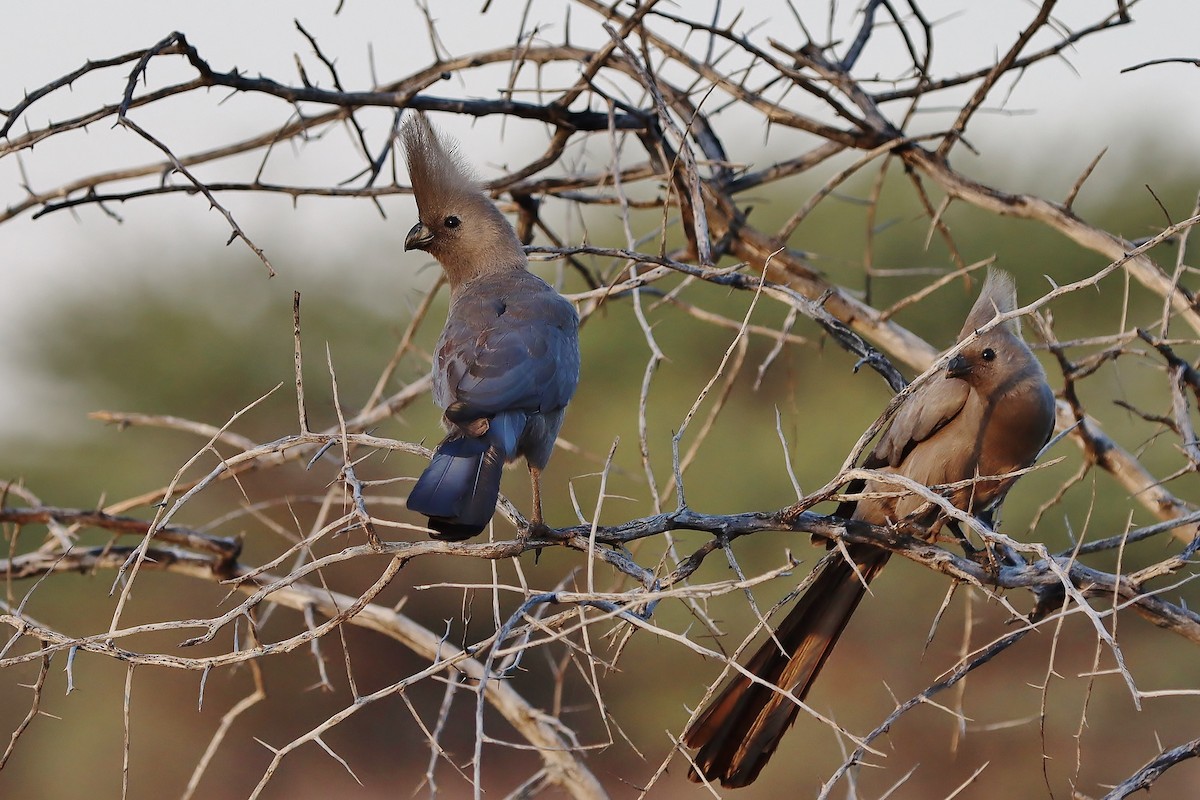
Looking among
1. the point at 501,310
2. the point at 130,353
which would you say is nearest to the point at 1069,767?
the point at 501,310

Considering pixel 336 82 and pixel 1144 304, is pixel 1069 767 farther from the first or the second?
pixel 336 82

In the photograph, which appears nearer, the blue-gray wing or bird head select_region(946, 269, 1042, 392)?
the blue-gray wing

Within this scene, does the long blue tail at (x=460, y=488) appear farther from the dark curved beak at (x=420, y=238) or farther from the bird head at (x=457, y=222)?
the dark curved beak at (x=420, y=238)

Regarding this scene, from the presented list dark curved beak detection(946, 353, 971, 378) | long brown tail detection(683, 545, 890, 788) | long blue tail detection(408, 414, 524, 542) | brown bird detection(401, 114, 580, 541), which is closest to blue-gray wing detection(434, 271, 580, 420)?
brown bird detection(401, 114, 580, 541)

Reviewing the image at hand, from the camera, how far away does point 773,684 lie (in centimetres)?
323

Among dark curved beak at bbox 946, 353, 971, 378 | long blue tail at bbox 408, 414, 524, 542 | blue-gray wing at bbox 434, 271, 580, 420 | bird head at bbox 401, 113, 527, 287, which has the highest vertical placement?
bird head at bbox 401, 113, 527, 287

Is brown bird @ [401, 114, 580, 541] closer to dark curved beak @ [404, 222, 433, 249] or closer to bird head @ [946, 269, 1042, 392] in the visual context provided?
dark curved beak @ [404, 222, 433, 249]

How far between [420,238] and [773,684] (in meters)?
2.11

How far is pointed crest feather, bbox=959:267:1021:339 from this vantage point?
12.9ft

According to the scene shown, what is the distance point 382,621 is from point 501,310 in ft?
3.55

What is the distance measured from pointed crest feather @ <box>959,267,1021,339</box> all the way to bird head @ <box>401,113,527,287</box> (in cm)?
158

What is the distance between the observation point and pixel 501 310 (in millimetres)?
3807

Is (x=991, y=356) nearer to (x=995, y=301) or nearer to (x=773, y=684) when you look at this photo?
(x=995, y=301)

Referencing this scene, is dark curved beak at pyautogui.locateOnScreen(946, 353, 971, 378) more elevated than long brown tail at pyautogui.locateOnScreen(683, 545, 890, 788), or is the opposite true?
dark curved beak at pyautogui.locateOnScreen(946, 353, 971, 378)
